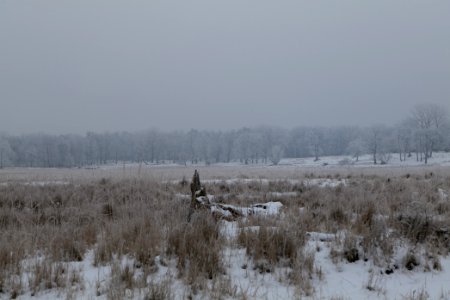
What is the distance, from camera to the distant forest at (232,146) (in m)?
79.2

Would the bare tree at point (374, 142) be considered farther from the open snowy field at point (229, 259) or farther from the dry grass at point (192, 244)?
the open snowy field at point (229, 259)

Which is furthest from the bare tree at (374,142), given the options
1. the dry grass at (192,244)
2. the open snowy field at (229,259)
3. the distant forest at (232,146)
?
the open snowy field at (229,259)

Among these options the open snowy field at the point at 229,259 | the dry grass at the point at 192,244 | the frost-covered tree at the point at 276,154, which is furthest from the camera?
the frost-covered tree at the point at 276,154

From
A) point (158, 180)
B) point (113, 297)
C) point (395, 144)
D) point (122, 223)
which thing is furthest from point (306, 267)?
point (395, 144)

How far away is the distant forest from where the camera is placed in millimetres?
79250

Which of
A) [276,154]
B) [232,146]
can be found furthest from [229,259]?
[232,146]

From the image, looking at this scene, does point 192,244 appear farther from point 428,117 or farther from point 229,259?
point 428,117

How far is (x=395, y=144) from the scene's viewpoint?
8356 centimetres

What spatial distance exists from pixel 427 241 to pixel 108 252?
429 centimetres

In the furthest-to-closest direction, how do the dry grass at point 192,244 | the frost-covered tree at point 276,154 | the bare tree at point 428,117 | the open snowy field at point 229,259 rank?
the frost-covered tree at point 276,154
the bare tree at point 428,117
the dry grass at point 192,244
the open snowy field at point 229,259

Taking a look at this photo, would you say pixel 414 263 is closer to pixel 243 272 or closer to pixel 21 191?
pixel 243 272

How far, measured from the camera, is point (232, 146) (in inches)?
4077

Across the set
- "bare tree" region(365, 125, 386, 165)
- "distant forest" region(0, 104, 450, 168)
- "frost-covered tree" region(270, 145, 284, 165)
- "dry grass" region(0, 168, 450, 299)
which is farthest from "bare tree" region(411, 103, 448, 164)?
"dry grass" region(0, 168, 450, 299)

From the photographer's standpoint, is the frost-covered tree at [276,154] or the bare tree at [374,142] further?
the frost-covered tree at [276,154]
